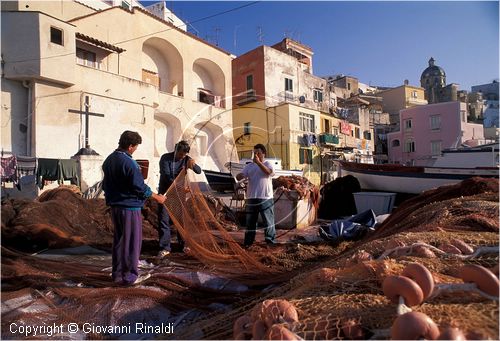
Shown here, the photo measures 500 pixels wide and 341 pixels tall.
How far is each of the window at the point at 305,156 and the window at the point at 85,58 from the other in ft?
63.1

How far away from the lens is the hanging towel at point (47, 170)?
12109mm

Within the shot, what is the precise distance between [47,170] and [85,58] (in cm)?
893

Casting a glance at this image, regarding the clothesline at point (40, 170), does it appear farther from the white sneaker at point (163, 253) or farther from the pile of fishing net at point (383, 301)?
the pile of fishing net at point (383, 301)

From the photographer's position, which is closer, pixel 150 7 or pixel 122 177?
pixel 122 177

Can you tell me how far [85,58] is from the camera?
734 inches

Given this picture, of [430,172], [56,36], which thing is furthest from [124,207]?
[56,36]

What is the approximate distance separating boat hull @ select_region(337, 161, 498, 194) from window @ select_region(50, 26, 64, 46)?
14.3 m

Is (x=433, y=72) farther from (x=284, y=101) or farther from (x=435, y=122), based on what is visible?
(x=284, y=101)

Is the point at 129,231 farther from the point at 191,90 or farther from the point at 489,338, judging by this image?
the point at 191,90

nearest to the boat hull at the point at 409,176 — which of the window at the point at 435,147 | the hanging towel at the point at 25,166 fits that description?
the hanging towel at the point at 25,166

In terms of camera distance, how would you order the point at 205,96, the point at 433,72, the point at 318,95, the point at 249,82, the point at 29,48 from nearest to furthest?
the point at 29,48 < the point at 205,96 < the point at 249,82 < the point at 318,95 < the point at 433,72

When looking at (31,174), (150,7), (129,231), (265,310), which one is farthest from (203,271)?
(150,7)

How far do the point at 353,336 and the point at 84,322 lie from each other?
220cm

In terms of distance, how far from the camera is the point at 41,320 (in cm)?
285
